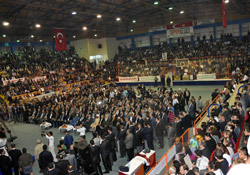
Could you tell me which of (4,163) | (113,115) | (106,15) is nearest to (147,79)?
(106,15)

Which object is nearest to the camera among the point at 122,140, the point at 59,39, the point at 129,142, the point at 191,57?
the point at 129,142

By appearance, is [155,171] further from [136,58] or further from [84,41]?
[84,41]

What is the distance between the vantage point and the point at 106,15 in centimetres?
2277

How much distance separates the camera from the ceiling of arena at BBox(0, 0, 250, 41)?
66.1 ft

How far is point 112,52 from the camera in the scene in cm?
3884

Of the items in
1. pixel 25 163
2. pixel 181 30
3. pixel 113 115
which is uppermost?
pixel 181 30

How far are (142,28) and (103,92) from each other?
21527mm

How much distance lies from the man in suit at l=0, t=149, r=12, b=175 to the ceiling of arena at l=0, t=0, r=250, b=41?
14077mm

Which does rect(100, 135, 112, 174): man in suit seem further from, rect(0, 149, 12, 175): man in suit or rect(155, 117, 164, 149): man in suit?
rect(0, 149, 12, 175): man in suit

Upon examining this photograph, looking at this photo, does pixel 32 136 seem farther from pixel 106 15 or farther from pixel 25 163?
pixel 106 15

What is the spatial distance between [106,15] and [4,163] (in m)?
19.0

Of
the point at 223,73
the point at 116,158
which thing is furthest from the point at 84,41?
the point at 116,158

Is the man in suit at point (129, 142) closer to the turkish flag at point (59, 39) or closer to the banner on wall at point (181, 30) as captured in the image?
the turkish flag at point (59, 39)

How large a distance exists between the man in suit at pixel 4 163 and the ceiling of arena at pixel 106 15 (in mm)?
14077
